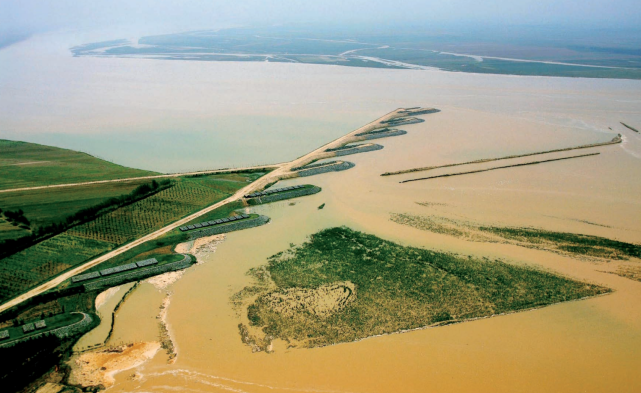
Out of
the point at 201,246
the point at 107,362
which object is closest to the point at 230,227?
the point at 201,246

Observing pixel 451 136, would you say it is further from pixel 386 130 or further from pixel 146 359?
pixel 146 359

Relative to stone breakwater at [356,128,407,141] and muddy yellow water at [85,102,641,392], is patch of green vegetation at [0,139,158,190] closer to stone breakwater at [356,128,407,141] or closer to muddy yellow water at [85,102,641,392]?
muddy yellow water at [85,102,641,392]

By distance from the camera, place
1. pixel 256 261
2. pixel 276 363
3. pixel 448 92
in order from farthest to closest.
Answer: pixel 448 92, pixel 256 261, pixel 276 363

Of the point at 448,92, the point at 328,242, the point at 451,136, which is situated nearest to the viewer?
the point at 328,242

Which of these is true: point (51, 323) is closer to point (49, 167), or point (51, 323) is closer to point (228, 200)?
point (228, 200)

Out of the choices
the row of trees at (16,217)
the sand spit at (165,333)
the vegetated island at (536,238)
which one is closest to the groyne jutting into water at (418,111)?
the vegetated island at (536,238)

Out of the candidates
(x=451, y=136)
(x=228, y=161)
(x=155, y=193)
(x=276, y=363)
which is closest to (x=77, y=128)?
(x=228, y=161)

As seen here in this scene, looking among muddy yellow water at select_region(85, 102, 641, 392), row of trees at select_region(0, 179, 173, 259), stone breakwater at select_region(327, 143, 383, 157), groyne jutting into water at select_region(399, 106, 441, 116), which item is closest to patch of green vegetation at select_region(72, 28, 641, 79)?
groyne jutting into water at select_region(399, 106, 441, 116)
